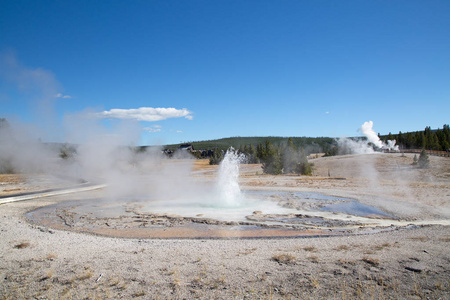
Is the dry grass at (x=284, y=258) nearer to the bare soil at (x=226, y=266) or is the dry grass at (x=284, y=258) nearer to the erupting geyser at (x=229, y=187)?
the bare soil at (x=226, y=266)

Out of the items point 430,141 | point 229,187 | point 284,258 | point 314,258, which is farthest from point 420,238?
point 430,141

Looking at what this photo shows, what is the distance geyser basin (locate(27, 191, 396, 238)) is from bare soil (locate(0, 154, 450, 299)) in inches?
49.3

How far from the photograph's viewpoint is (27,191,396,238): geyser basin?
1320 cm

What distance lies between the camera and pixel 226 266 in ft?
28.5

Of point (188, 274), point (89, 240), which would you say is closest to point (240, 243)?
point (188, 274)

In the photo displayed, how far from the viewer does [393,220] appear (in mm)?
15719

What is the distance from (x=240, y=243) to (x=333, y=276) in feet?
13.3

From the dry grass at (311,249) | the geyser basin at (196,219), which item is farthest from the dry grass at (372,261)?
the geyser basin at (196,219)

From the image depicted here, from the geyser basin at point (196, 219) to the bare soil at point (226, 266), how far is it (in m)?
1.25

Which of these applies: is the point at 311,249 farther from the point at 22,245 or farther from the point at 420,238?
the point at 22,245

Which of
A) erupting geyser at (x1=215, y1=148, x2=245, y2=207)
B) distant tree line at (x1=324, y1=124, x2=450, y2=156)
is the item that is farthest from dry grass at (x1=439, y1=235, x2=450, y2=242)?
distant tree line at (x1=324, y1=124, x2=450, y2=156)

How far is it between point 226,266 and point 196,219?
7025 millimetres

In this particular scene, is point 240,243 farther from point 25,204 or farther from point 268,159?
point 268,159

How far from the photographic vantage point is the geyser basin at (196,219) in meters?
13.2
